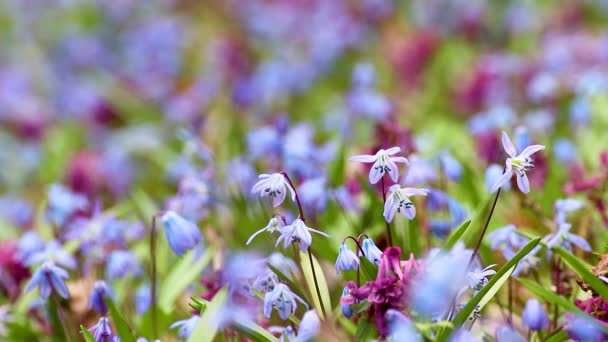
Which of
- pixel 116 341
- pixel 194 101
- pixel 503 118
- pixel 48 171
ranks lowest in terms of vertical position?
pixel 116 341

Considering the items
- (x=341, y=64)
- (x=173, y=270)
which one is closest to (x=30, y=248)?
(x=173, y=270)

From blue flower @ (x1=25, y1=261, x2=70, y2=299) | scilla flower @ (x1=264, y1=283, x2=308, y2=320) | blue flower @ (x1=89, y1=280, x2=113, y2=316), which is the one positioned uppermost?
blue flower @ (x1=25, y1=261, x2=70, y2=299)

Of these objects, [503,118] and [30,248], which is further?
[503,118]

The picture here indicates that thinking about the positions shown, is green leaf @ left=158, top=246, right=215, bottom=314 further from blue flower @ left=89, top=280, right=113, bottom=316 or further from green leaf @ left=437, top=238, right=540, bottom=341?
green leaf @ left=437, top=238, right=540, bottom=341

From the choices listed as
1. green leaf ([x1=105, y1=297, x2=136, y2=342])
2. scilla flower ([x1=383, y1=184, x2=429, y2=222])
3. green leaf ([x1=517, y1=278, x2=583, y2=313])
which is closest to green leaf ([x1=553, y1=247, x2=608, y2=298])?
green leaf ([x1=517, y1=278, x2=583, y2=313])

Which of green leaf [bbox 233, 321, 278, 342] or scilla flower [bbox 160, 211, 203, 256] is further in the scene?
scilla flower [bbox 160, 211, 203, 256]

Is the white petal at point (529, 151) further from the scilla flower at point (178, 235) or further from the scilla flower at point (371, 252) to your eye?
the scilla flower at point (178, 235)

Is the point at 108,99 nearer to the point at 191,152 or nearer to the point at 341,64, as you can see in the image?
the point at 341,64
